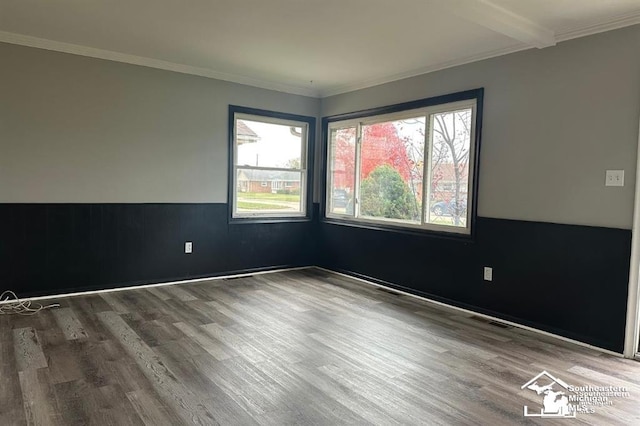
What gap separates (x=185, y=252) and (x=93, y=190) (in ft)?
3.84

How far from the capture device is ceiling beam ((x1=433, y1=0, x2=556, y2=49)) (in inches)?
112

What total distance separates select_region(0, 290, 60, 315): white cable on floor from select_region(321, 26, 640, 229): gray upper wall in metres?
4.07

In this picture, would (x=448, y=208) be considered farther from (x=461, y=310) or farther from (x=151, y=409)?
(x=151, y=409)

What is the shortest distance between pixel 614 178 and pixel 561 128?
56cm

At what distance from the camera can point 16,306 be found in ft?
12.7

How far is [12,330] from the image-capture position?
129 inches

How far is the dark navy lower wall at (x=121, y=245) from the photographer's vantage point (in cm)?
407

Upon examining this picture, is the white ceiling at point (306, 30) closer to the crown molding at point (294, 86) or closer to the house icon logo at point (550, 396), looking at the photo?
A: the crown molding at point (294, 86)

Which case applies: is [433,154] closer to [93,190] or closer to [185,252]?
[185,252]

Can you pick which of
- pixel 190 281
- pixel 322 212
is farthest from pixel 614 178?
pixel 190 281

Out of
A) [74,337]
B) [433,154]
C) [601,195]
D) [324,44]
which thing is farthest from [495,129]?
[74,337]

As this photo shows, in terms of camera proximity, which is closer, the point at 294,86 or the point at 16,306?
the point at 16,306

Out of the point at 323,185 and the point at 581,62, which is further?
the point at 323,185

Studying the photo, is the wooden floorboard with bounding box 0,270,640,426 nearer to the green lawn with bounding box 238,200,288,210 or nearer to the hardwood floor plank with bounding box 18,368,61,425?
the hardwood floor plank with bounding box 18,368,61,425
